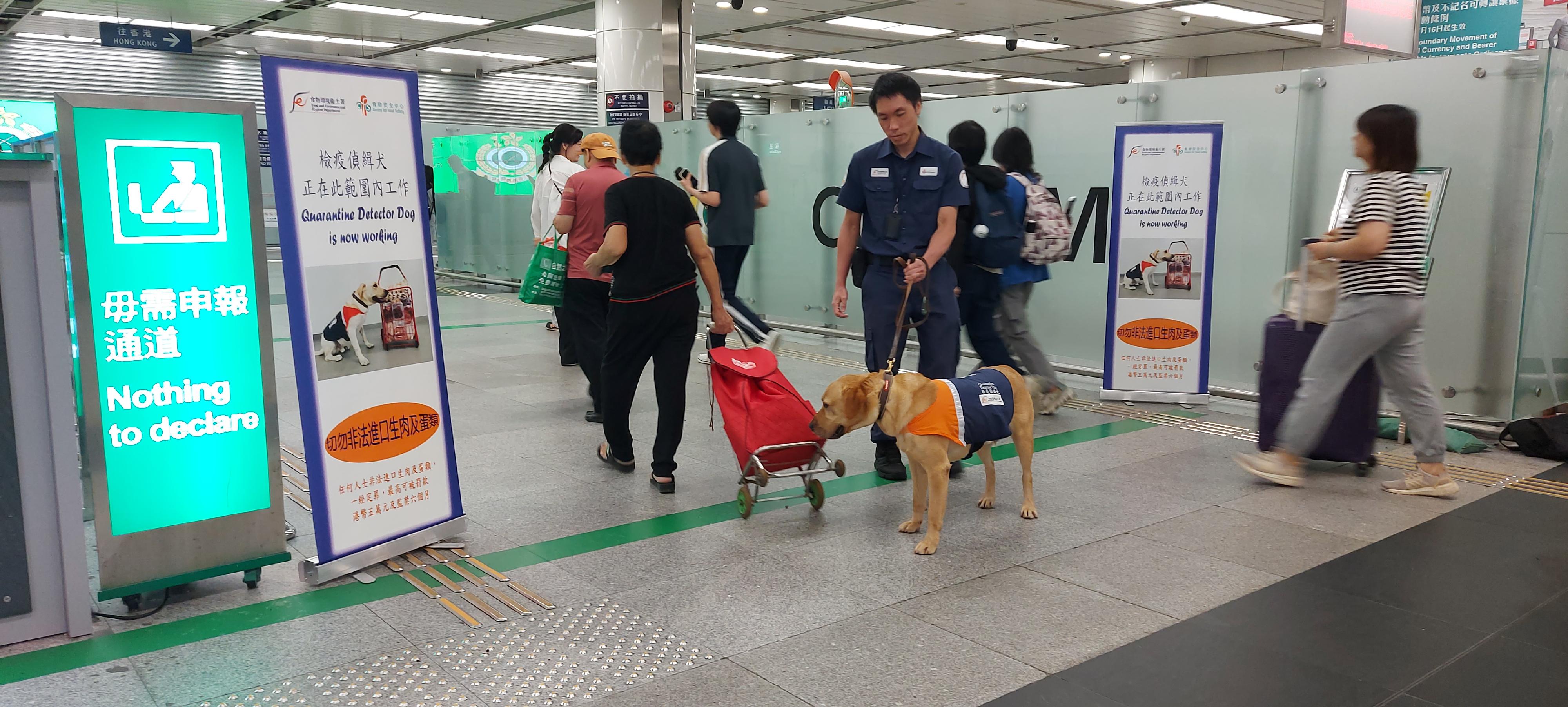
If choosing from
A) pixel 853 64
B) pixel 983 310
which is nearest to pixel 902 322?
pixel 983 310

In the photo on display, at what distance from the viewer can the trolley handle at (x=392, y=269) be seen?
11.0 feet

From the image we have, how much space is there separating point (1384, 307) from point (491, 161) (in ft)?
42.8

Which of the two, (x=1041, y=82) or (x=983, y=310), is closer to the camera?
(x=983, y=310)

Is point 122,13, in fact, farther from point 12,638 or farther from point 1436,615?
point 1436,615

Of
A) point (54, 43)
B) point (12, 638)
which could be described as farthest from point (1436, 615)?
point (54, 43)

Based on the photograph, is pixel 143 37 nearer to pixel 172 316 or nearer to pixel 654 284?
pixel 654 284

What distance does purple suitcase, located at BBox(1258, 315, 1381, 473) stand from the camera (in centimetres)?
458

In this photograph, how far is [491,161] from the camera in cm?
1502

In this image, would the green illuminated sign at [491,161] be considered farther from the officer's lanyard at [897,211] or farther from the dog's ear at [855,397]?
the dog's ear at [855,397]

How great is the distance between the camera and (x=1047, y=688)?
8.63 ft

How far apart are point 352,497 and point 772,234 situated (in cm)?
687

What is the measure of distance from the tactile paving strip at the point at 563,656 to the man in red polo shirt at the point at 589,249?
1581mm

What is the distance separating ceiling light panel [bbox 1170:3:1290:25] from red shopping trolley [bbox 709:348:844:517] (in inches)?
577

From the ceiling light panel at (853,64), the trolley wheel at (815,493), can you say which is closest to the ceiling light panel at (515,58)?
the ceiling light panel at (853,64)
